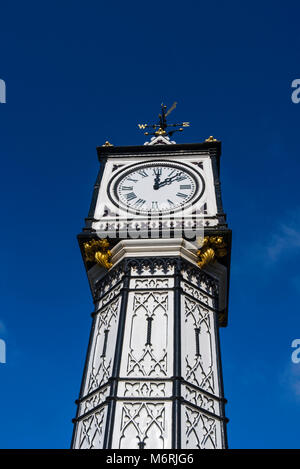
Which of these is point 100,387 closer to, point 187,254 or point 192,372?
point 192,372

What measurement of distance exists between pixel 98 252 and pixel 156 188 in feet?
8.58

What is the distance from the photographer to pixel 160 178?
564 inches

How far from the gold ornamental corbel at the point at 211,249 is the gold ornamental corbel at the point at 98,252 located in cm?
187

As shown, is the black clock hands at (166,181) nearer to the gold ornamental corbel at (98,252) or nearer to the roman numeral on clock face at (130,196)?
the roman numeral on clock face at (130,196)

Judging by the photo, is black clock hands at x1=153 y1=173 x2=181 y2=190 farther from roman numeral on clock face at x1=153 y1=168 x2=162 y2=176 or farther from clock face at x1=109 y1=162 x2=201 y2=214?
roman numeral on clock face at x1=153 y1=168 x2=162 y2=176

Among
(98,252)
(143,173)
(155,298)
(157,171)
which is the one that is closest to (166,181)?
(157,171)

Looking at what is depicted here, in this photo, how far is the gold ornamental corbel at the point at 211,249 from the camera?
1187cm

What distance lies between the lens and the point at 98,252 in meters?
12.2

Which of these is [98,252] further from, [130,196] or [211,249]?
[211,249]

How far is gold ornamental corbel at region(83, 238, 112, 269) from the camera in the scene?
1204 cm

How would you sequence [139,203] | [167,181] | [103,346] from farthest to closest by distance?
[167,181] → [139,203] → [103,346]

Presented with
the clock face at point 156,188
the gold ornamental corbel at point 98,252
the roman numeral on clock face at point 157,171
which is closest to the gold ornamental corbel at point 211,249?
the clock face at point 156,188
